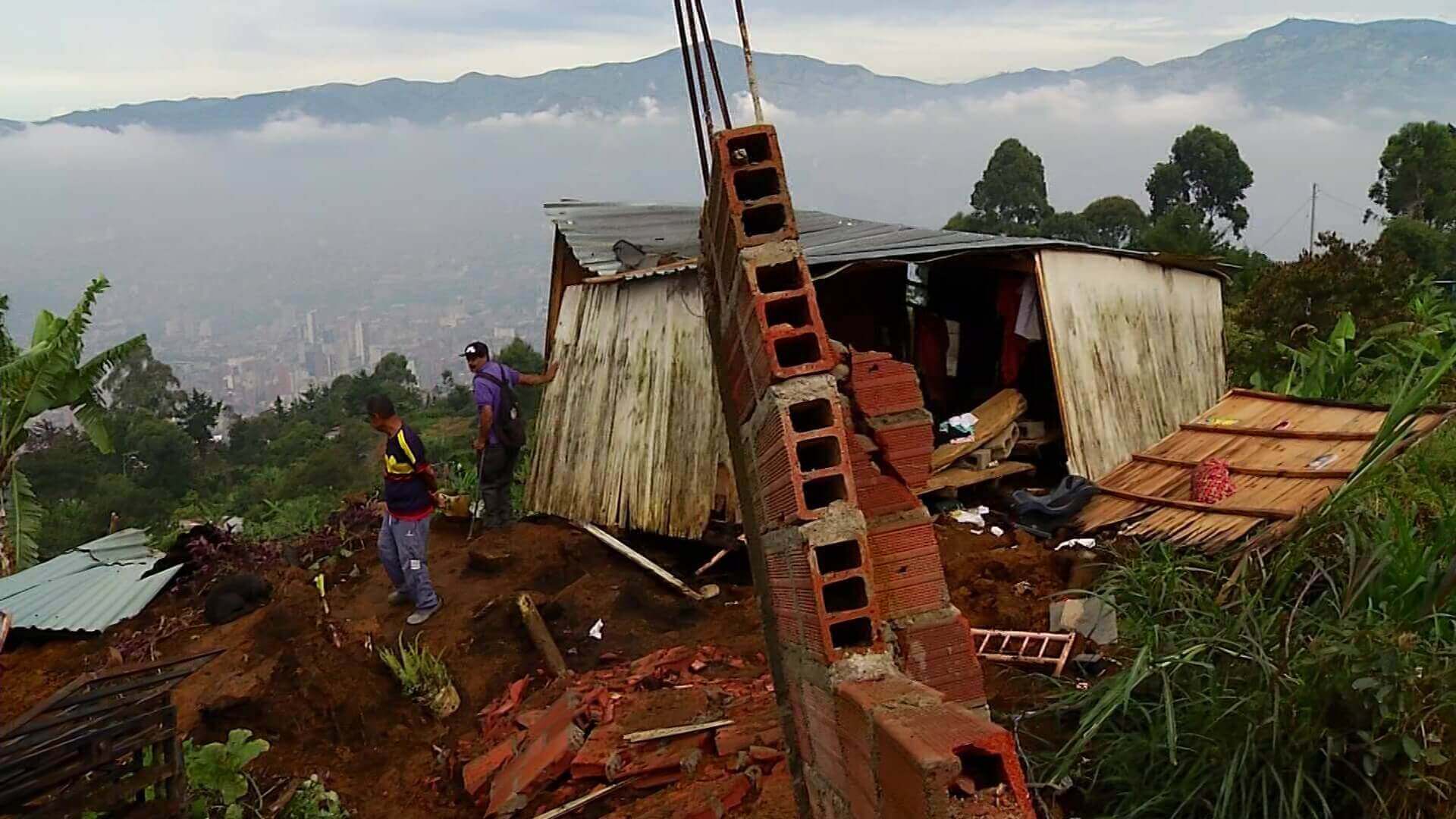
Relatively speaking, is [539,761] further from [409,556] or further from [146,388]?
[146,388]

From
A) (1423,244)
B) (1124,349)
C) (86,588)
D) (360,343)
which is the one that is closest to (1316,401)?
(1124,349)

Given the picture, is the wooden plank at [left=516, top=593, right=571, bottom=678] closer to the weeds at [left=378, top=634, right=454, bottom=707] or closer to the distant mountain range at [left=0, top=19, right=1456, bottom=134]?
the weeds at [left=378, top=634, right=454, bottom=707]

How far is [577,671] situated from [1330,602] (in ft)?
13.3

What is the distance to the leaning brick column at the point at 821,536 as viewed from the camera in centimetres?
242

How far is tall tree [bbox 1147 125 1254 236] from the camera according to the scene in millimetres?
37469

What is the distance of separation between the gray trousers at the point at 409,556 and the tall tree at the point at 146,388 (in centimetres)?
2822

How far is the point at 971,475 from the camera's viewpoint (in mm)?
8477

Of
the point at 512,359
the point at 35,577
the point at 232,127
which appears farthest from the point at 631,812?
the point at 232,127

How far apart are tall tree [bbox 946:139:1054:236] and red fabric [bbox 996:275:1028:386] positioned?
29.5m

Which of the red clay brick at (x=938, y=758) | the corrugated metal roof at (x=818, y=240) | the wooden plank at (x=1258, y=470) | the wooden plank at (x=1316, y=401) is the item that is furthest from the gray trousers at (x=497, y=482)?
the red clay brick at (x=938, y=758)

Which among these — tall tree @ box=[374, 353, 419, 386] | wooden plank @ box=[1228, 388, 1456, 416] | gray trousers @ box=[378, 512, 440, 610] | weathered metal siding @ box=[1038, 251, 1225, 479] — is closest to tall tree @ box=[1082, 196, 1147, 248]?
tall tree @ box=[374, 353, 419, 386]

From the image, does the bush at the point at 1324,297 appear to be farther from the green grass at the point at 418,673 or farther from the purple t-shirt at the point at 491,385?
the green grass at the point at 418,673

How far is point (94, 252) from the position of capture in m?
144

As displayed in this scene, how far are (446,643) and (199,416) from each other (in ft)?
88.7
